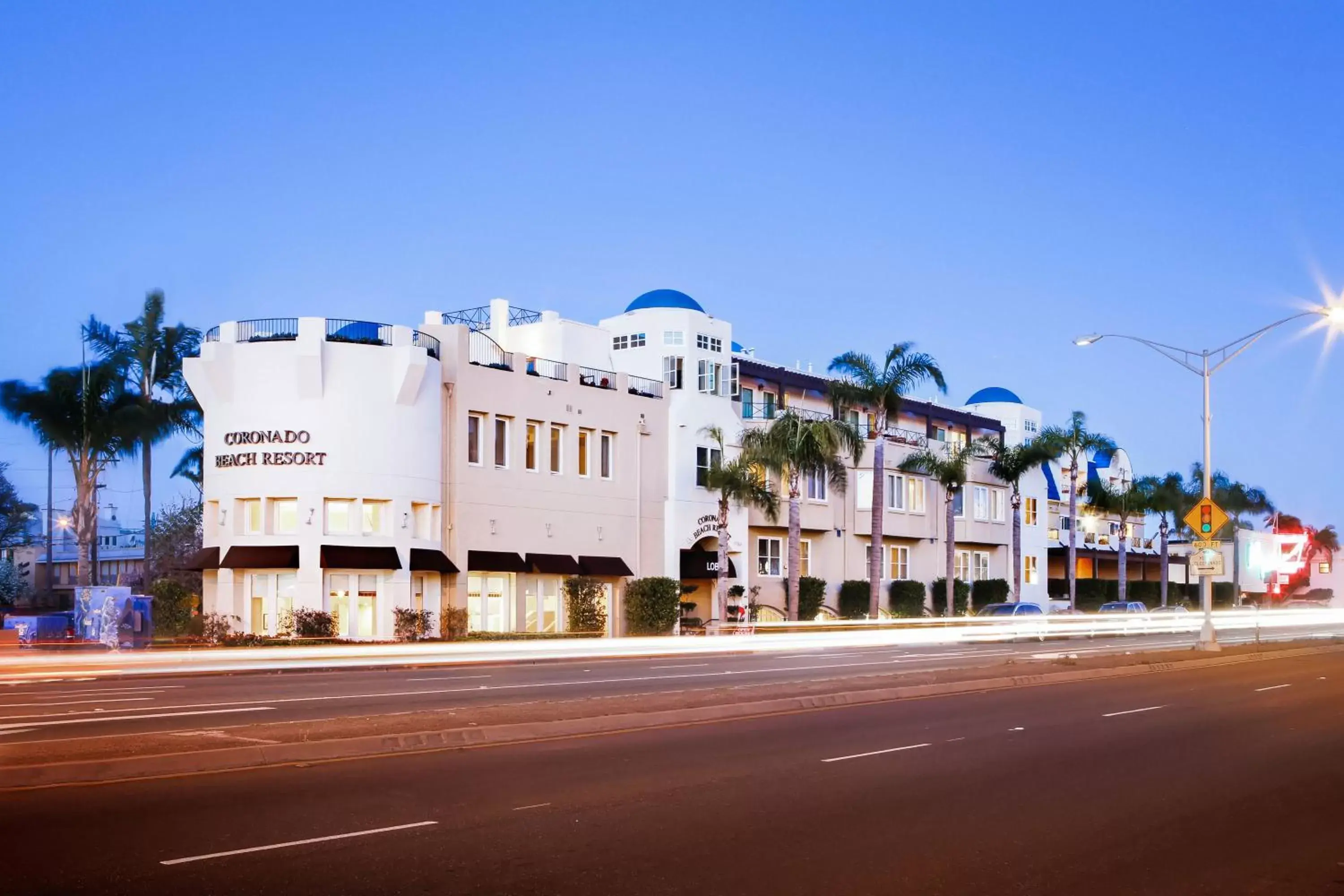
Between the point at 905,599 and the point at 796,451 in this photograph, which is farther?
the point at 905,599

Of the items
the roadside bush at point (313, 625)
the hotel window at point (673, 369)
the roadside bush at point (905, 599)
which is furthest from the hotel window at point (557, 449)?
the roadside bush at point (905, 599)

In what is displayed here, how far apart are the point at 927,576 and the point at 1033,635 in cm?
2050

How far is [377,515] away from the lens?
148 feet

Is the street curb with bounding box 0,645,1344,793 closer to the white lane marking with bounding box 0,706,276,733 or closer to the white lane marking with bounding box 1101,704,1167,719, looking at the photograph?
the white lane marking with bounding box 1101,704,1167,719

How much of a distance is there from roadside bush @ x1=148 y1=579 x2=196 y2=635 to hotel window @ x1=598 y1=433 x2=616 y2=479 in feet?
51.4

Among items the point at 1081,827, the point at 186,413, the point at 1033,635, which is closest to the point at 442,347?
the point at 186,413

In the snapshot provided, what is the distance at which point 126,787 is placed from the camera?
40.3 ft

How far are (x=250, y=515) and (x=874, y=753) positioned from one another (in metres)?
33.7

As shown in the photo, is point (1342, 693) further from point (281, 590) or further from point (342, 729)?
point (281, 590)

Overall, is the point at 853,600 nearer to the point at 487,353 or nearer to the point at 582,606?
the point at 582,606

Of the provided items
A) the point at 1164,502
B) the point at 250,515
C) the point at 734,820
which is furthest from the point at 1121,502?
the point at 734,820

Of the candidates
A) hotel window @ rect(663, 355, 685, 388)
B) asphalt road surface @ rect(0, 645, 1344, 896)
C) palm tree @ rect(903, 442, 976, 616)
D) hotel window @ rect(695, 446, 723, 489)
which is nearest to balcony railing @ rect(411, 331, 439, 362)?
hotel window @ rect(663, 355, 685, 388)

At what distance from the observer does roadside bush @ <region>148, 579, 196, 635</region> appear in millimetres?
46750

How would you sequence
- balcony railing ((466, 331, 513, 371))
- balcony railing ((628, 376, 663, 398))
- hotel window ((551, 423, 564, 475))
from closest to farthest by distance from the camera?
balcony railing ((466, 331, 513, 371)) < hotel window ((551, 423, 564, 475)) < balcony railing ((628, 376, 663, 398))
